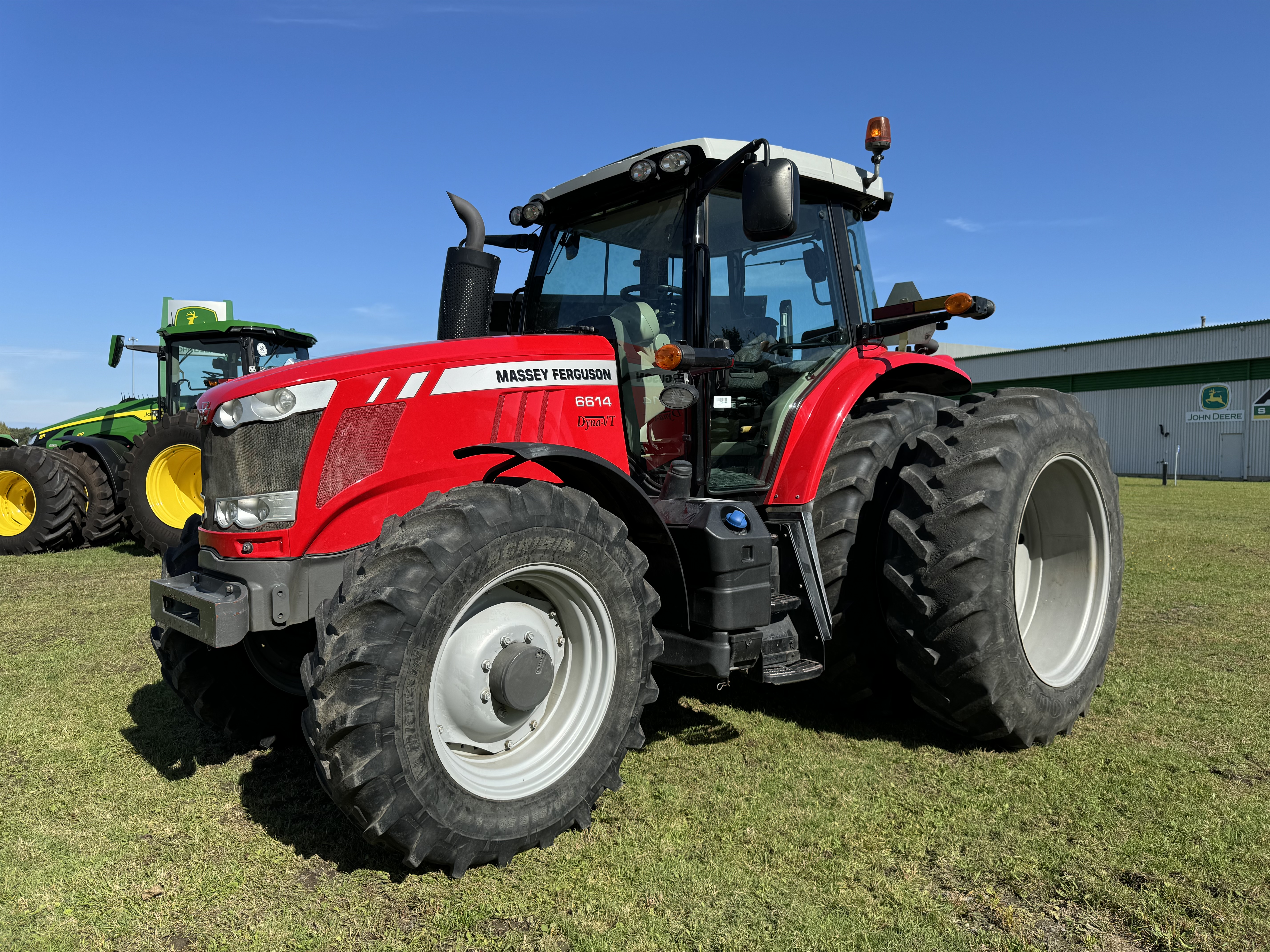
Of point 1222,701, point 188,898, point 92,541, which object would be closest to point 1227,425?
point 1222,701

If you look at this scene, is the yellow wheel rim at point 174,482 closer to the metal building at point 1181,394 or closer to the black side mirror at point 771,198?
the black side mirror at point 771,198

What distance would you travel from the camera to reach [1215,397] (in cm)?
2827

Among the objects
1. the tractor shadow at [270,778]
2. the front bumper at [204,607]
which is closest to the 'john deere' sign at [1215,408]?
the tractor shadow at [270,778]

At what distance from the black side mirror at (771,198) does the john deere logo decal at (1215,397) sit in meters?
30.8

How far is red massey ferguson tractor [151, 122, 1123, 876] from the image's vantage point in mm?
2557

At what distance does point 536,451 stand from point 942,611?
1.63 m

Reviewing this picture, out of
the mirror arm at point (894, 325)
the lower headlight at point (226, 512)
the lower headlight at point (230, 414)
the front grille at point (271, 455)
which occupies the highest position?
the mirror arm at point (894, 325)

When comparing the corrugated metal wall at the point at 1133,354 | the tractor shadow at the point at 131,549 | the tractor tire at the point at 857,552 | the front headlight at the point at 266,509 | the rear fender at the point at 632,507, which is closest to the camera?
the front headlight at the point at 266,509

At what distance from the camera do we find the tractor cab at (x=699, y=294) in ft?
11.7

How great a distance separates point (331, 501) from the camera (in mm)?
2848

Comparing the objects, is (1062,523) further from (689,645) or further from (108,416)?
(108,416)

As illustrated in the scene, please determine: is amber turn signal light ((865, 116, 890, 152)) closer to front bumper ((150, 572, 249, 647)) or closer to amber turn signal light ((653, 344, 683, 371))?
amber turn signal light ((653, 344, 683, 371))

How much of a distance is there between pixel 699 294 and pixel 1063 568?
7.28 feet

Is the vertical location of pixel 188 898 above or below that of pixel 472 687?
below
